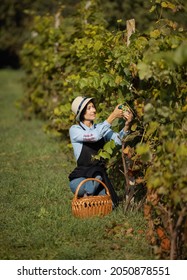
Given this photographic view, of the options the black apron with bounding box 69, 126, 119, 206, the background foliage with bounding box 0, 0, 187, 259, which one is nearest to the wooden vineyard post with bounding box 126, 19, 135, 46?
the background foliage with bounding box 0, 0, 187, 259

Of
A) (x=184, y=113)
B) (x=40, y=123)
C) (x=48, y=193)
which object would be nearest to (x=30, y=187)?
(x=48, y=193)

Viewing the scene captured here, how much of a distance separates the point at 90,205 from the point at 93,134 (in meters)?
0.71

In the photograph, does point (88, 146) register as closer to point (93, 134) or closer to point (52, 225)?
point (93, 134)

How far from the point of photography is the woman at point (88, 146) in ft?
18.7

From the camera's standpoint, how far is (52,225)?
17.8 feet

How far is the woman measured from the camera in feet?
18.7

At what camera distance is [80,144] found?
588 centimetres

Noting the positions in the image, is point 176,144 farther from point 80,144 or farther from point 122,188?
point 122,188

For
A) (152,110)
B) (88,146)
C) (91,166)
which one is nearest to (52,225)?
(91,166)

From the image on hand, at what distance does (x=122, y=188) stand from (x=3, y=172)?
77.7 inches

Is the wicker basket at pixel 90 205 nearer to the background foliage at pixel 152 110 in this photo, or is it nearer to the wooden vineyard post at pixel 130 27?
the background foliage at pixel 152 110

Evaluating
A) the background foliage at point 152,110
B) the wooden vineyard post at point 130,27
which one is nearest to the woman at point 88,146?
the background foliage at point 152,110

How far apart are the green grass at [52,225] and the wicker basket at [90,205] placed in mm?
83

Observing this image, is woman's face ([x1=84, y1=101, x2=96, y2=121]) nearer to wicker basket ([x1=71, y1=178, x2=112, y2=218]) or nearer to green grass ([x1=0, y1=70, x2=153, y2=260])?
wicker basket ([x1=71, y1=178, x2=112, y2=218])
